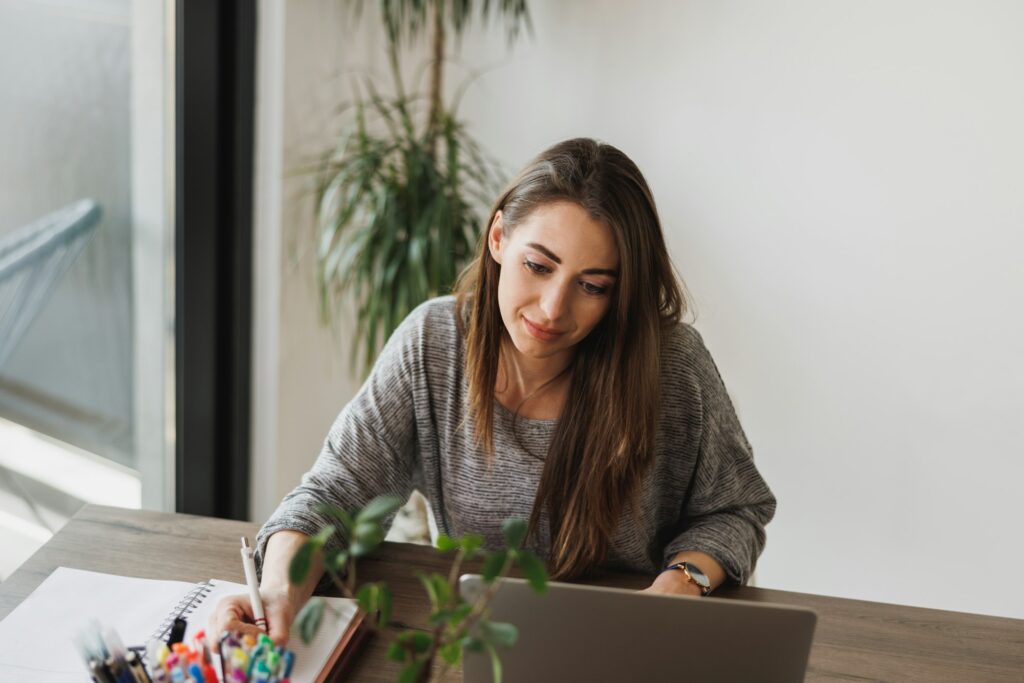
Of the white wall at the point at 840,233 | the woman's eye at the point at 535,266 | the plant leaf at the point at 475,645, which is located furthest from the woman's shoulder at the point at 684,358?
the white wall at the point at 840,233

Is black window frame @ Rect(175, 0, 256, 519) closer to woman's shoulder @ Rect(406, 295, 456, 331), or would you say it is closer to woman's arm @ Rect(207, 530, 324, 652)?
woman's shoulder @ Rect(406, 295, 456, 331)

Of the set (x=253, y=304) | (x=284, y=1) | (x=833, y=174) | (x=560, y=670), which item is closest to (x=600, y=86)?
(x=833, y=174)

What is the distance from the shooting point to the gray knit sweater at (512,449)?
4.77 ft

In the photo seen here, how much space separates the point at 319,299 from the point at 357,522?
1990 mm

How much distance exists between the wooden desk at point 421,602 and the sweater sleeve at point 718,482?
11 cm

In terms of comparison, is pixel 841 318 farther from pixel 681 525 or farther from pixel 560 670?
pixel 560 670

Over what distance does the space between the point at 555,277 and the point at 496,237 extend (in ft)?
0.48

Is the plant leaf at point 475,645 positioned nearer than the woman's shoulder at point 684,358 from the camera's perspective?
Yes

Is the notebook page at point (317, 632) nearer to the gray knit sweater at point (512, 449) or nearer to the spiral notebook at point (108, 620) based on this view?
the spiral notebook at point (108, 620)

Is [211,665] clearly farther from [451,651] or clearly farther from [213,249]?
[213,249]

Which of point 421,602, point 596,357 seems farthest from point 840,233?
point 421,602

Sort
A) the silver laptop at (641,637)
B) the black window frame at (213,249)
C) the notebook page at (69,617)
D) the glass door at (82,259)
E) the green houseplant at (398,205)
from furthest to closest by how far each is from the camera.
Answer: the green houseplant at (398,205)
the black window frame at (213,249)
the glass door at (82,259)
the notebook page at (69,617)
the silver laptop at (641,637)

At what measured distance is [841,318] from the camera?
2.41m

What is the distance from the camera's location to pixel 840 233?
2.36m
